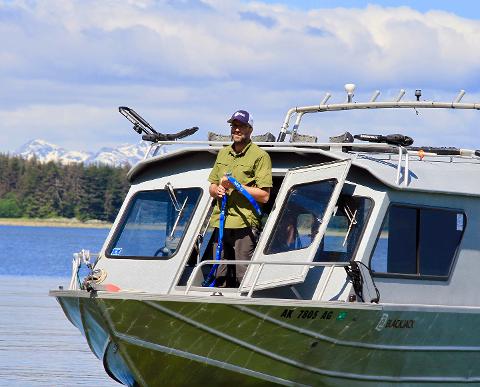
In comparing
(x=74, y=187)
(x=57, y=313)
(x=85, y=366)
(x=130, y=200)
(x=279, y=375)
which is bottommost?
(x=74, y=187)

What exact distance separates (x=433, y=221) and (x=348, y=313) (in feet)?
5.95

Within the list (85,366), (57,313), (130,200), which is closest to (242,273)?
(130,200)

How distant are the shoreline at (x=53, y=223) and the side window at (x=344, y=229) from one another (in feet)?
356

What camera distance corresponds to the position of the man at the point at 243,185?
52.3 feet

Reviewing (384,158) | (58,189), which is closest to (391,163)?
(384,158)

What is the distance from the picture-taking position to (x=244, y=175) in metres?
16.0

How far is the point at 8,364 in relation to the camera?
22844mm

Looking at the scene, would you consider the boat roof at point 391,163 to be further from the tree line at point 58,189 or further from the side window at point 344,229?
the tree line at point 58,189

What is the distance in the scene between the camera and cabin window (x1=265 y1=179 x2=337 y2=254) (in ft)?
52.2

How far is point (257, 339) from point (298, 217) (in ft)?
4.64

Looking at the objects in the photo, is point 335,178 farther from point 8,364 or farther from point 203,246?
point 8,364

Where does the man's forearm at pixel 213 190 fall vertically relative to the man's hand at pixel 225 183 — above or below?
below

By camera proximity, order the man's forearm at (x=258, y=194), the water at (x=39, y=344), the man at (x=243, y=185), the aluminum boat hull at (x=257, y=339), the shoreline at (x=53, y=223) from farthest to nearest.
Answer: the shoreline at (x=53, y=223)
the water at (x=39, y=344)
the man at (x=243, y=185)
the man's forearm at (x=258, y=194)
the aluminum boat hull at (x=257, y=339)

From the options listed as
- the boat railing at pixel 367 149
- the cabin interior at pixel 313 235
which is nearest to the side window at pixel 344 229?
the cabin interior at pixel 313 235
